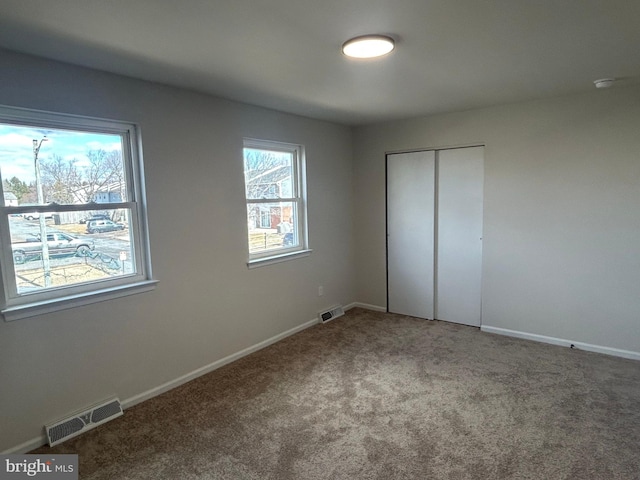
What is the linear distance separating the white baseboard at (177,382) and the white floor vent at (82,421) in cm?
6

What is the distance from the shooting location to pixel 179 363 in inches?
122

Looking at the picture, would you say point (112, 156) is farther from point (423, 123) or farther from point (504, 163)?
point (504, 163)

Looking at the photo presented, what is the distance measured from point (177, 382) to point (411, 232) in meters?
3.00

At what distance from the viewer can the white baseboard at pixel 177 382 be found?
2287 millimetres

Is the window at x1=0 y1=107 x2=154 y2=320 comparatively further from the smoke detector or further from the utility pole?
the smoke detector

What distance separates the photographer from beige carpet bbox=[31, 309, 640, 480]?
6.95 feet

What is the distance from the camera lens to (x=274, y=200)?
3949mm

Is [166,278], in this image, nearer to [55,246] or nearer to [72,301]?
[72,301]

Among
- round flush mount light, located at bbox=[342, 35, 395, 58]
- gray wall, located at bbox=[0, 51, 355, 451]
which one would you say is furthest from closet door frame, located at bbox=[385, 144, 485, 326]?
round flush mount light, located at bbox=[342, 35, 395, 58]

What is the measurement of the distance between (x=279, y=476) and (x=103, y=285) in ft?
5.69

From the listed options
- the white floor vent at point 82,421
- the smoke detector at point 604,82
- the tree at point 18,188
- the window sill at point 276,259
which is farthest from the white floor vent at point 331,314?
the smoke detector at point 604,82

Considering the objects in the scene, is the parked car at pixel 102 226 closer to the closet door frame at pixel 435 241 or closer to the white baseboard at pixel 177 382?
the white baseboard at pixel 177 382

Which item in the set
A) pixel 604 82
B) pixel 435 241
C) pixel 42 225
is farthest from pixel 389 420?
pixel 604 82

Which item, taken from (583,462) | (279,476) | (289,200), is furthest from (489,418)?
(289,200)
